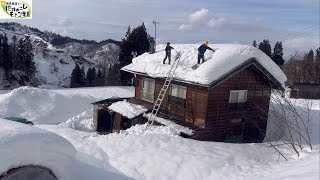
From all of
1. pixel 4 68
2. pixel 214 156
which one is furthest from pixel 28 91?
pixel 4 68

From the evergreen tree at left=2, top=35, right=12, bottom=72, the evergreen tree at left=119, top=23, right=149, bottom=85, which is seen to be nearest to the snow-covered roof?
the evergreen tree at left=119, top=23, right=149, bottom=85

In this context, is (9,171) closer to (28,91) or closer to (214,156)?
(214,156)

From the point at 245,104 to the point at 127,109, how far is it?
7631 mm

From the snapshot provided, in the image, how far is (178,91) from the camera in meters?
18.8

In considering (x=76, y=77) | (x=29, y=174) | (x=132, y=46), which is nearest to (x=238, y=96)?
(x=29, y=174)

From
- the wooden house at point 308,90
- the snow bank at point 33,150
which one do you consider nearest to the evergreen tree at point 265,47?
the wooden house at point 308,90

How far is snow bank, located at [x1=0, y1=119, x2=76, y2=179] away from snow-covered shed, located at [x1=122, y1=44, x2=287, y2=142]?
8863 millimetres

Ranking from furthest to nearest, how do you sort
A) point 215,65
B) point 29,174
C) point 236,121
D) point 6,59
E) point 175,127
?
point 6,59, point 236,121, point 175,127, point 215,65, point 29,174

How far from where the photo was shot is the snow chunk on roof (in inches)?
771

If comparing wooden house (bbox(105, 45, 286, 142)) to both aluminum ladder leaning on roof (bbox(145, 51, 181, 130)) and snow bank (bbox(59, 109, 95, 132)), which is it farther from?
snow bank (bbox(59, 109, 95, 132))

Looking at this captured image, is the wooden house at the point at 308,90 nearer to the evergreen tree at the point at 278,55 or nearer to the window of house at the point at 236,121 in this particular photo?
the window of house at the point at 236,121

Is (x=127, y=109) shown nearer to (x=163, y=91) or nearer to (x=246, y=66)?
(x=163, y=91)

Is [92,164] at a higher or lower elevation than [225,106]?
lower

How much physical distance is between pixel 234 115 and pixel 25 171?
13000mm
